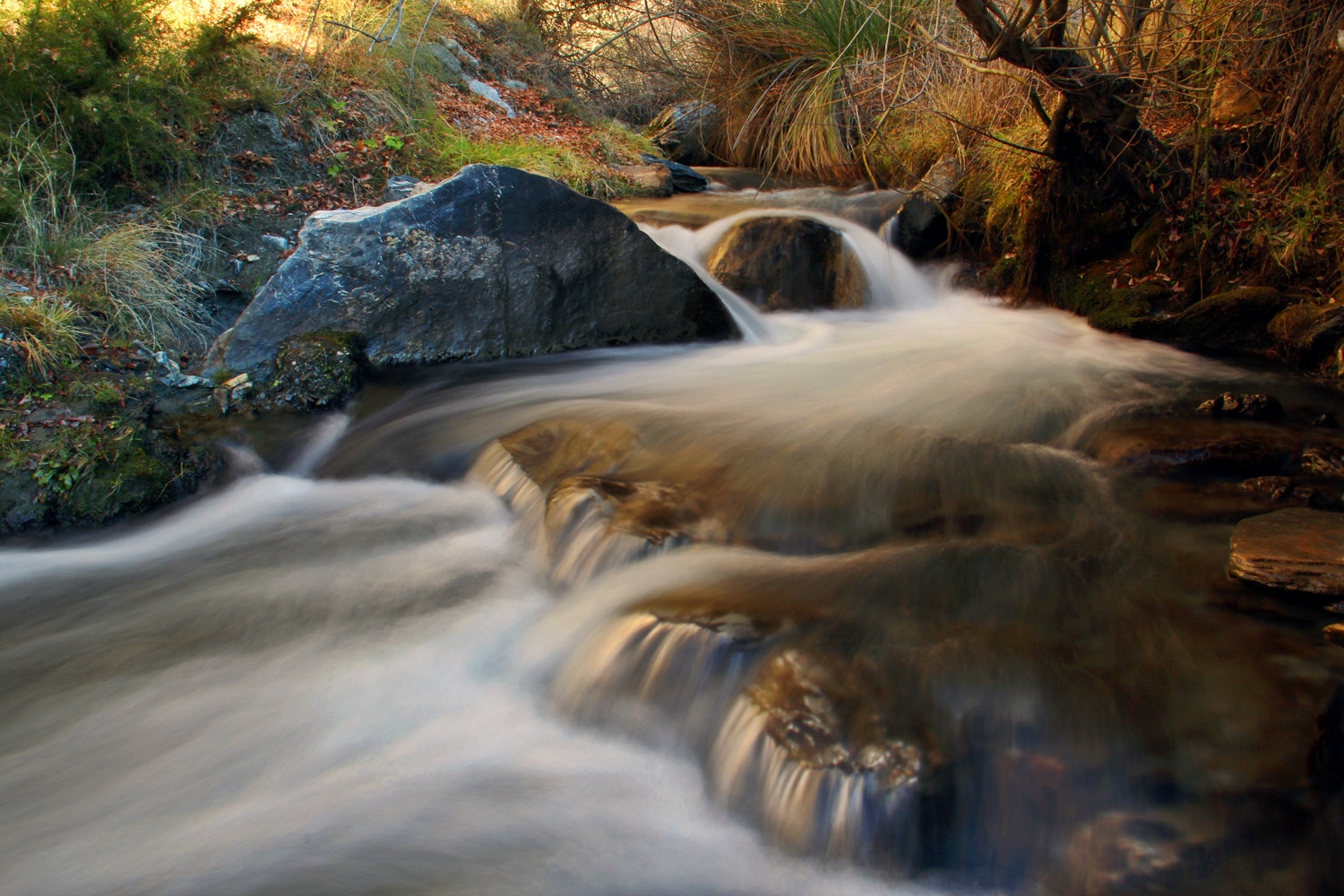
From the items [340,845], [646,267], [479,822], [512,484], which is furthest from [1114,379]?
[340,845]

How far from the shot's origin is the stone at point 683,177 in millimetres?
8688

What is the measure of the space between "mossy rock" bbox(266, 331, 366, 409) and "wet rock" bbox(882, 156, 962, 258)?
14.1 ft

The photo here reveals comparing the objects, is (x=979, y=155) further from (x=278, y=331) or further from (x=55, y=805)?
(x=55, y=805)

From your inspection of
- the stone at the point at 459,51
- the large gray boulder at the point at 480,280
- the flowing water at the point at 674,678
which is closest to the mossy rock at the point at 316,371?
the large gray boulder at the point at 480,280

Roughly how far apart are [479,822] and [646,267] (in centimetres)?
388

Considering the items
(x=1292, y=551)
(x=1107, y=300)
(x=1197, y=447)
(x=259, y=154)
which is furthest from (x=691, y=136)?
(x=1292, y=551)

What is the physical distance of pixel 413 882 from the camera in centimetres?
196

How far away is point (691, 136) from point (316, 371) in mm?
7128

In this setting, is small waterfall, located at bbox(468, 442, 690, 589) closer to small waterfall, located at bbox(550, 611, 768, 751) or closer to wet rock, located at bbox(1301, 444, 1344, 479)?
small waterfall, located at bbox(550, 611, 768, 751)

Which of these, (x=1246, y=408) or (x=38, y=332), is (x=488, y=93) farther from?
(x=1246, y=408)

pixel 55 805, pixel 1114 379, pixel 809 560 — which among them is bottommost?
pixel 55 805

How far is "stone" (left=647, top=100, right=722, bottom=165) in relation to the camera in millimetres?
10414

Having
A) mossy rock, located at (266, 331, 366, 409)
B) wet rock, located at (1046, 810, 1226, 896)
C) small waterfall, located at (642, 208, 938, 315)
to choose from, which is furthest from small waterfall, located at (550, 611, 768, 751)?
small waterfall, located at (642, 208, 938, 315)

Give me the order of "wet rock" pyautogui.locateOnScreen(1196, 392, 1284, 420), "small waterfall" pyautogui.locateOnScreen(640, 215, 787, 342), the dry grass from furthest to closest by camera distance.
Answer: "small waterfall" pyautogui.locateOnScreen(640, 215, 787, 342) → the dry grass → "wet rock" pyautogui.locateOnScreen(1196, 392, 1284, 420)
